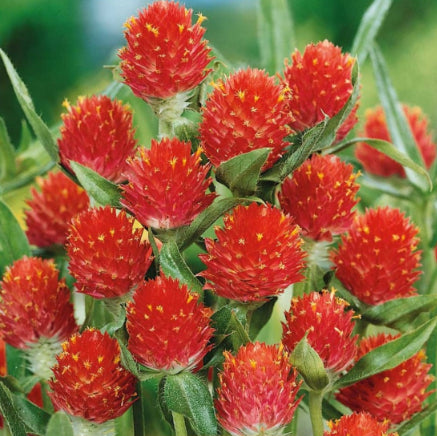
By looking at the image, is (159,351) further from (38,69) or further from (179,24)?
(38,69)

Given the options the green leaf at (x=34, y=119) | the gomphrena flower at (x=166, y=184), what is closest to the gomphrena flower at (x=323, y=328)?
the gomphrena flower at (x=166, y=184)

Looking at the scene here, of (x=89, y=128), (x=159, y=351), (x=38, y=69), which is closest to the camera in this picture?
(x=159, y=351)

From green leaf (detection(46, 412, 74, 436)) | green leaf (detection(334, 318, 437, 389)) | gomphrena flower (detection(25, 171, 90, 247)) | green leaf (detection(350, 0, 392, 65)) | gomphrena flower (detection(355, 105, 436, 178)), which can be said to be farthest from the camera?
gomphrena flower (detection(355, 105, 436, 178))

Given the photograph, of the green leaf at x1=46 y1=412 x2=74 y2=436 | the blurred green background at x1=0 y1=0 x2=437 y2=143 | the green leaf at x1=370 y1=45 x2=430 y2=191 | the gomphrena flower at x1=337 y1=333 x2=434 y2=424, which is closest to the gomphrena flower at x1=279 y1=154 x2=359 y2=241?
the gomphrena flower at x1=337 y1=333 x2=434 y2=424

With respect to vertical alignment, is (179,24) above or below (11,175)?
above

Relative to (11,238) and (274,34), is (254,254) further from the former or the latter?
(274,34)

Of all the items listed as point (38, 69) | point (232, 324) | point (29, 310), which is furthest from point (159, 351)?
point (38, 69)

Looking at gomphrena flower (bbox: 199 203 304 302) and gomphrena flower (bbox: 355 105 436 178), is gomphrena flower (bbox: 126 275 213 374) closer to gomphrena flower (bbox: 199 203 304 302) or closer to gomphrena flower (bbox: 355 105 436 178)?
gomphrena flower (bbox: 199 203 304 302)
